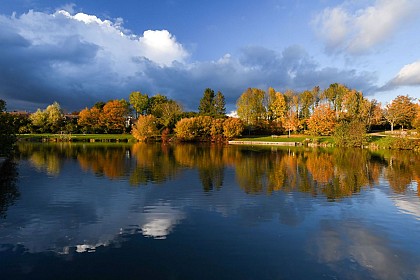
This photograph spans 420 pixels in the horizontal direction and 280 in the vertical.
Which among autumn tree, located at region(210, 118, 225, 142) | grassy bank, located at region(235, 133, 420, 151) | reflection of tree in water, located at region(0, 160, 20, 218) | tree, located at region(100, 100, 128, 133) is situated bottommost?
reflection of tree in water, located at region(0, 160, 20, 218)

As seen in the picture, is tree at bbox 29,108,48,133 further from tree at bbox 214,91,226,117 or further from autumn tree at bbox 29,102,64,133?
tree at bbox 214,91,226,117

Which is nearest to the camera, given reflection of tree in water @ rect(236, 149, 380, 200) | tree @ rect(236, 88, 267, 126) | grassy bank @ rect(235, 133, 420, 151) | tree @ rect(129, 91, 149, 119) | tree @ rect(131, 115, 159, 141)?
reflection of tree in water @ rect(236, 149, 380, 200)

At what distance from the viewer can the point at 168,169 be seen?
1181 inches

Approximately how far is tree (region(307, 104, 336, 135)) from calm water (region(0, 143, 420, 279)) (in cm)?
5824

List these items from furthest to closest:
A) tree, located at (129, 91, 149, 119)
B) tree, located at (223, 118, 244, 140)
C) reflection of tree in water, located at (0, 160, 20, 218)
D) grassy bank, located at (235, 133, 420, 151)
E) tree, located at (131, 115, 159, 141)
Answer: tree, located at (129, 91, 149, 119) < tree, located at (223, 118, 244, 140) < tree, located at (131, 115, 159, 141) < grassy bank, located at (235, 133, 420, 151) < reflection of tree in water, located at (0, 160, 20, 218)

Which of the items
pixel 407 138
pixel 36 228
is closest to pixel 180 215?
pixel 36 228

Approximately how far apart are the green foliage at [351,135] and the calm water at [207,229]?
1854 inches

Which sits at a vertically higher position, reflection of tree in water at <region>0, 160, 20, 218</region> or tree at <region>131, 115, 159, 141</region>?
tree at <region>131, 115, 159, 141</region>

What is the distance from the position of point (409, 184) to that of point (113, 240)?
71.4ft

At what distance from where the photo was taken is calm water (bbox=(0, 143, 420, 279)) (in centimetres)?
923

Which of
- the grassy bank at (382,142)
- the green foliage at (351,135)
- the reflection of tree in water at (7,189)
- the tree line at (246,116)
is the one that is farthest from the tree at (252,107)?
the reflection of tree in water at (7,189)

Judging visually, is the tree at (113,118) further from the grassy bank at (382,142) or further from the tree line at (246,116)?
the grassy bank at (382,142)

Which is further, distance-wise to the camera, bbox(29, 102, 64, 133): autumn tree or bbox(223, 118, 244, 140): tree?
bbox(29, 102, 64, 133): autumn tree

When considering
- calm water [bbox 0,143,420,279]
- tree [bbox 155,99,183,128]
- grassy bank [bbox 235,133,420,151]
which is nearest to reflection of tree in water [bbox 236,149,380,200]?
calm water [bbox 0,143,420,279]
